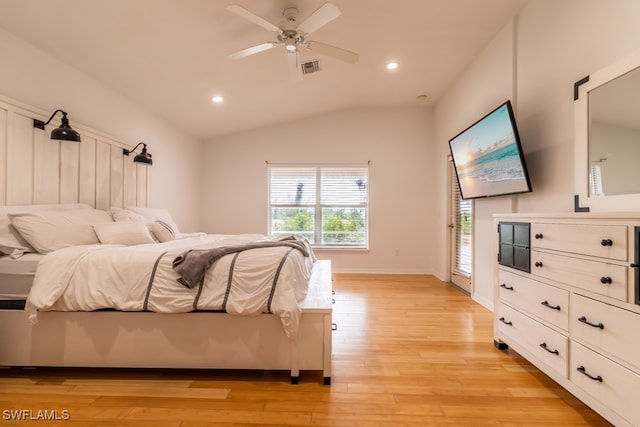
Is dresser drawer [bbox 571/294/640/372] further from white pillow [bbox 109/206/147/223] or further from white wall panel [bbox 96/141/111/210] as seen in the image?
white wall panel [bbox 96/141/111/210]

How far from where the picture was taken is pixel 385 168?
17.2 ft

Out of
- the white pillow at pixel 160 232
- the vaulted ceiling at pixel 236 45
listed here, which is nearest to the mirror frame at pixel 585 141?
the vaulted ceiling at pixel 236 45

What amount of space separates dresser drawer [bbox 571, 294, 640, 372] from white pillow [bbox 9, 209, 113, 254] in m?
3.23

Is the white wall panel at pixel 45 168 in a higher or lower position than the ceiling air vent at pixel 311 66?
lower

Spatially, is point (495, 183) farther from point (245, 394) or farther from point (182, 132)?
point (182, 132)

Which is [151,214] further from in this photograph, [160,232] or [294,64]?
[294,64]

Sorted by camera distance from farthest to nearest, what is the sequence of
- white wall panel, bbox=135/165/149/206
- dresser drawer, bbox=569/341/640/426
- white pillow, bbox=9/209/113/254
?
white wall panel, bbox=135/165/149/206 < white pillow, bbox=9/209/113/254 < dresser drawer, bbox=569/341/640/426

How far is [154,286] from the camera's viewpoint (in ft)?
5.96

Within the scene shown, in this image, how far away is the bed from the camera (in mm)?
1793

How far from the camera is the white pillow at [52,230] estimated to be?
6.63 feet

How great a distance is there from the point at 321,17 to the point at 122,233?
2296 mm

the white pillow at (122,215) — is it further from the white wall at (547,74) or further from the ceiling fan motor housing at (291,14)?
the white wall at (547,74)

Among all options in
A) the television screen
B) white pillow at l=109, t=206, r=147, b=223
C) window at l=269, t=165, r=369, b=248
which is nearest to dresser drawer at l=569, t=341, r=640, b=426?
the television screen

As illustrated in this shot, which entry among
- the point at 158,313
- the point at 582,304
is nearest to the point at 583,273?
the point at 582,304
